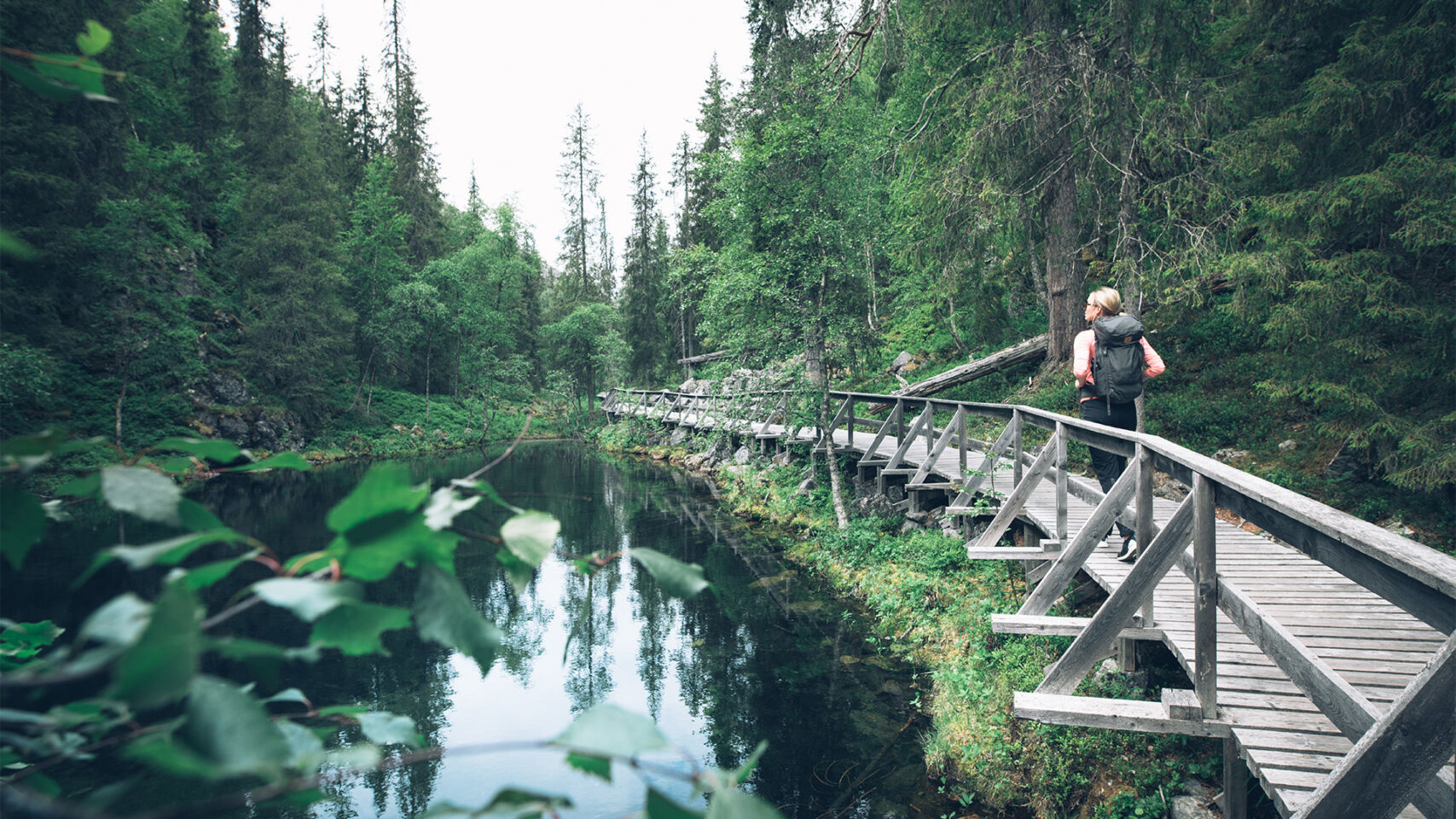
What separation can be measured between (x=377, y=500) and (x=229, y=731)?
0.76 feet

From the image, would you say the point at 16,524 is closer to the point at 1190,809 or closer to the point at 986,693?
the point at 1190,809

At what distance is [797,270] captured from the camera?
972cm

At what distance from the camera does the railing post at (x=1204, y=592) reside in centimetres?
254

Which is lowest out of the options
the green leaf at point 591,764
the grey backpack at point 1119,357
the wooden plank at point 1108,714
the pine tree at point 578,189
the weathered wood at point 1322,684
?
the wooden plank at point 1108,714

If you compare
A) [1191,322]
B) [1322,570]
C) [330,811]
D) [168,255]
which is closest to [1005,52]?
[1191,322]

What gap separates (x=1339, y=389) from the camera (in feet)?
19.4

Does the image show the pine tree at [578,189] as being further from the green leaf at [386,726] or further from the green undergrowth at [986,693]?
the green leaf at [386,726]

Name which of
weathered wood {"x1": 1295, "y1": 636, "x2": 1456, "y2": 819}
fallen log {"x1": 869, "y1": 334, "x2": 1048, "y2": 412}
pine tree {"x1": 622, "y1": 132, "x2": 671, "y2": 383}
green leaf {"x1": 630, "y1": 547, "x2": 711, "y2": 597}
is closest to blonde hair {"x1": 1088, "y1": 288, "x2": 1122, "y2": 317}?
weathered wood {"x1": 1295, "y1": 636, "x2": 1456, "y2": 819}

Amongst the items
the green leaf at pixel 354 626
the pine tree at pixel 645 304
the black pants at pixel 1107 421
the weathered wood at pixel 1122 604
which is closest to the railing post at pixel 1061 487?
the black pants at pixel 1107 421

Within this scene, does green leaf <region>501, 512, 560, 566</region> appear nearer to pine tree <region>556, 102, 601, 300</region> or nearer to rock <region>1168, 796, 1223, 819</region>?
rock <region>1168, 796, 1223, 819</region>

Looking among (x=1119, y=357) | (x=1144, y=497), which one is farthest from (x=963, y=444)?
(x=1144, y=497)

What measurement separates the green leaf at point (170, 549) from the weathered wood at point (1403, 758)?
2166 millimetres

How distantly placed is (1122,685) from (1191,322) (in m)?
10.1

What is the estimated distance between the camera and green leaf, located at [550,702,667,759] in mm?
643
